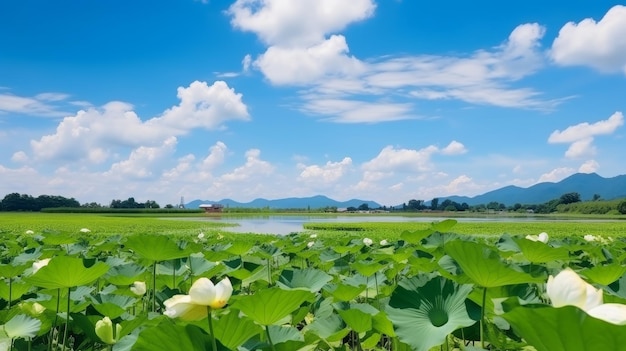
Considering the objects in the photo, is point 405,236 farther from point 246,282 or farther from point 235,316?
point 235,316

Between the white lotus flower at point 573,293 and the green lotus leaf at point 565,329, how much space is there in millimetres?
172

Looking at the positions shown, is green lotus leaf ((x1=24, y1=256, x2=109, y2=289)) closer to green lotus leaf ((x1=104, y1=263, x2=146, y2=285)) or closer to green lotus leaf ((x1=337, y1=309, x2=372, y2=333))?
green lotus leaf ((x1=104, y1=263, x2=146, y2=285))

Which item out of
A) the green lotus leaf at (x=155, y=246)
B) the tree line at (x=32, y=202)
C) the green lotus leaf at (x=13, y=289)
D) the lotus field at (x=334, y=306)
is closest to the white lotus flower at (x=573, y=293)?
the lotus field at (x=334, y=306)

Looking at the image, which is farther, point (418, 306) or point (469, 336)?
point (469, 336)

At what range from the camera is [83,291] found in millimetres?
2746

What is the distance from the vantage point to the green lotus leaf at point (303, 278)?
2430mm

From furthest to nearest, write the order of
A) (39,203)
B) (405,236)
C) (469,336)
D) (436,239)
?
(39,203) → (405,236) → (436,239) → (469,336)

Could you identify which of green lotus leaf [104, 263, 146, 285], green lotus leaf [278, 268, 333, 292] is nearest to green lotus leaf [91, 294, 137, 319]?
green lotus leaf [104, 263, 146, 285]

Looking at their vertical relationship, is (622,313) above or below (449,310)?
above

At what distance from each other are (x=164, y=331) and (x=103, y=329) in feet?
2.26

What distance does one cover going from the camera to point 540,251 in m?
2.55

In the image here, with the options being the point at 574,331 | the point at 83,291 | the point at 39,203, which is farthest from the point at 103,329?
the point at 39,203

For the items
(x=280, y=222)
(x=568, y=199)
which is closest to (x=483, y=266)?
(x=280, y=222)

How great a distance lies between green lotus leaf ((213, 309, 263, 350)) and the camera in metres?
1.49
